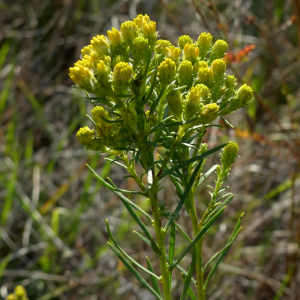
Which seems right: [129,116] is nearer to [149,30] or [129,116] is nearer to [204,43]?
[149,30]

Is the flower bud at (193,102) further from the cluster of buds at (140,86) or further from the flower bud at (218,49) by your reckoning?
the flower bud at (218,49)

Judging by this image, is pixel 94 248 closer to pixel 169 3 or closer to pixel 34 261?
pixel 34 261

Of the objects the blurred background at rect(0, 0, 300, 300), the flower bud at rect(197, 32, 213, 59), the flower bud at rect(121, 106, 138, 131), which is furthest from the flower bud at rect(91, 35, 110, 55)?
the blurred background at rect(0, 0, 300, 300)

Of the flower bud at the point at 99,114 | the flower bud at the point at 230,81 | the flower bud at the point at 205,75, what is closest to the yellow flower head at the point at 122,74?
the flower bud at the point at 99,114

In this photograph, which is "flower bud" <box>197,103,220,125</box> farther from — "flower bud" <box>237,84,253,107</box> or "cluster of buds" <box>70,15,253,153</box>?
"flower bud" <box>237,84,253,107</box>

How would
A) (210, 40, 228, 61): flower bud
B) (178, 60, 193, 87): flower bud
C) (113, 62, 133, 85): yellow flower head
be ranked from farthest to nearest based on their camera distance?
(210, 40, 228, 61): flower bud, (178, 60, 193, 87): flower bud, (113, 62, 133, 85): yellow flower head

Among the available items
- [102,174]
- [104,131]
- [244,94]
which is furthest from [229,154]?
[102,174]
